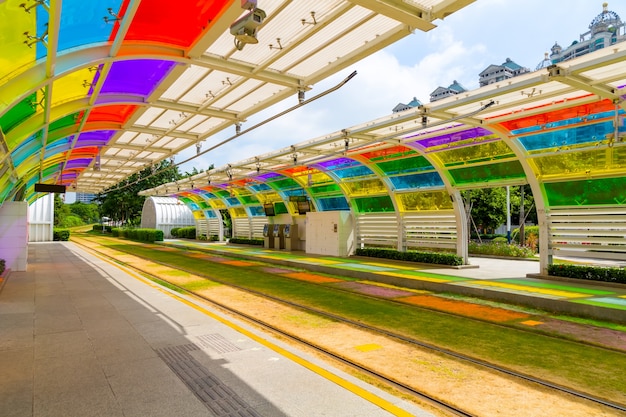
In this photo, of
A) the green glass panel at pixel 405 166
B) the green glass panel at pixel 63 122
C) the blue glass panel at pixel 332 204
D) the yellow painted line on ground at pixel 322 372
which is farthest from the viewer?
the blue glass panel at pixel 332 204

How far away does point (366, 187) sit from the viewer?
22.1 metres

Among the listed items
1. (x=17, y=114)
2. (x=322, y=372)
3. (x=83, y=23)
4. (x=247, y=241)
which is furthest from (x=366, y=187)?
(x=83, y=23)

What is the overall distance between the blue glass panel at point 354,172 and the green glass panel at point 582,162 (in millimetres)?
8451

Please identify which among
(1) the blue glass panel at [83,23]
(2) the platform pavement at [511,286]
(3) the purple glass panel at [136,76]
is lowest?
(2) the platform pavement at [511,286]

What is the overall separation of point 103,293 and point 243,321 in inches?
211

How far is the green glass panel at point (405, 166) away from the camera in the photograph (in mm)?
17859

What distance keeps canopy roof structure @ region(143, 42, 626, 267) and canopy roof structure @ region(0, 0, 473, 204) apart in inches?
201

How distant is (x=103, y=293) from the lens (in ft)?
37.0

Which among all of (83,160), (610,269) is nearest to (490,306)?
(610,269)

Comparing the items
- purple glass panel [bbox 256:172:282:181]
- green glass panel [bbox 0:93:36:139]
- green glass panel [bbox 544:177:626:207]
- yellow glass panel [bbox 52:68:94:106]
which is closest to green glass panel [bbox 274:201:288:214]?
purple glass panel [bbox 256:172:282:181]

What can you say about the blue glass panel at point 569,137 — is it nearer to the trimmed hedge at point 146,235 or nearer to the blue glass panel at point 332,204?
the blue glass panel at point 332,204

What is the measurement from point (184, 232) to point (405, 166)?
3536 cm

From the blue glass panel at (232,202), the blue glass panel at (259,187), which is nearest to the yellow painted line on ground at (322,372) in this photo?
the blue glass panel at (259,187)

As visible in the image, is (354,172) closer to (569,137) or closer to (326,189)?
(326,189)
